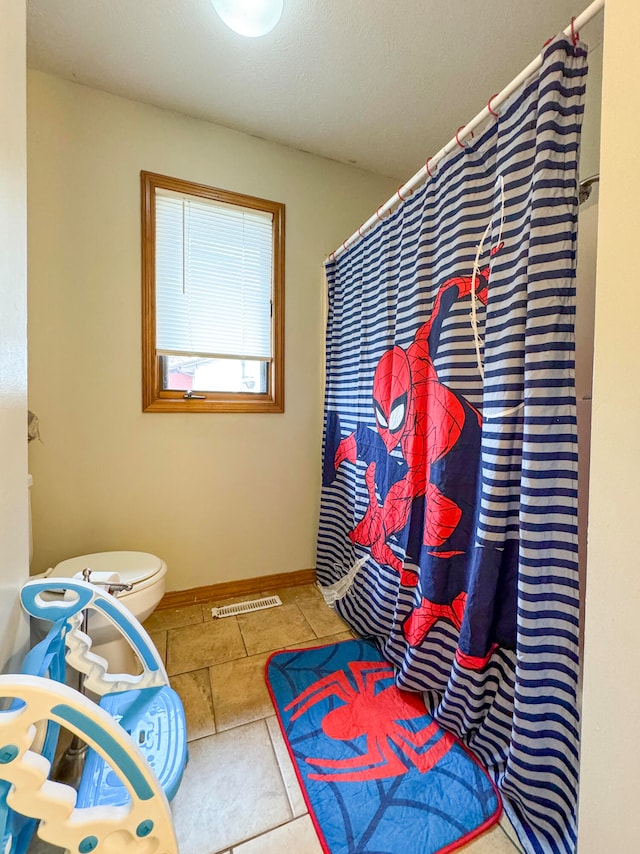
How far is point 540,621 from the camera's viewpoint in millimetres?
808

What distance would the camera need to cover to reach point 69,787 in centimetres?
52

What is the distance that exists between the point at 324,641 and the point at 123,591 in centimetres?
86

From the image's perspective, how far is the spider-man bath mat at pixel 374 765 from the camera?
837mm

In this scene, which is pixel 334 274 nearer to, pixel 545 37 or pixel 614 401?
pixel 545 37

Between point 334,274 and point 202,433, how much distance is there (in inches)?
43.6

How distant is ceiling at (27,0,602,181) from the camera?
1214 millimetres

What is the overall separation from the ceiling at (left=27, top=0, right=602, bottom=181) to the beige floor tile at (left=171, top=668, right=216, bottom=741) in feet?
7.81

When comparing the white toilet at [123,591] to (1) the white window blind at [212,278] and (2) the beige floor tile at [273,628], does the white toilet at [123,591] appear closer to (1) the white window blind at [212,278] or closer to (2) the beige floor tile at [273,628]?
(2) the beige floor tile at [273,628]

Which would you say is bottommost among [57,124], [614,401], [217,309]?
[614,401]

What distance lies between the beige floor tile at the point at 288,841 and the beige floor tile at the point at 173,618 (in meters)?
0.95

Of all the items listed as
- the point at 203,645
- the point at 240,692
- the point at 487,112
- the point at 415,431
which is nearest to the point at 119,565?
the point at 203,645

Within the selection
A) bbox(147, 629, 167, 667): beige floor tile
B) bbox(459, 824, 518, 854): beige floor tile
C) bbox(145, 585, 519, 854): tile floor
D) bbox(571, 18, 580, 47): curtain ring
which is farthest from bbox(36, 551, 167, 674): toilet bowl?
bbox(571, 18, 580, 47): curtain ring

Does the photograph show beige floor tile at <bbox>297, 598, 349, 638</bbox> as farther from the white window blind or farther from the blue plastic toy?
the white window blind

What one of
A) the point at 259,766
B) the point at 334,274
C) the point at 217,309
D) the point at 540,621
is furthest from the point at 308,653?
the point at 334,274
